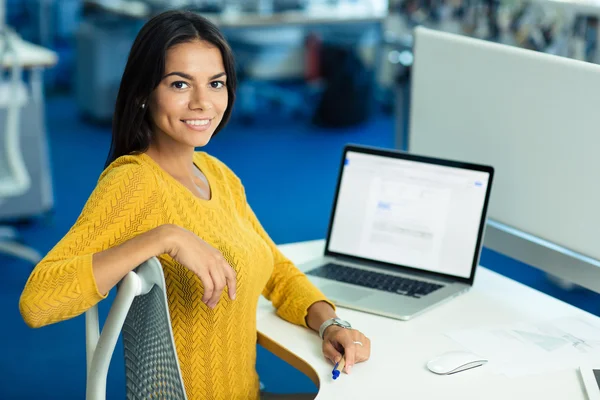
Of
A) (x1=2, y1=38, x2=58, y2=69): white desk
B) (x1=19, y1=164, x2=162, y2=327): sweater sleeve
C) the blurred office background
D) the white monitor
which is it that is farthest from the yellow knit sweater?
(x1=2, y1=38, x2=58, y2=69): white desk

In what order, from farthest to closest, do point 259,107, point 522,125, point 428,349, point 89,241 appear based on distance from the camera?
point 259,107 → point 522,125 → point 428,349 → point 89,241

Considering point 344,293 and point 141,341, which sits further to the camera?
point 344,293

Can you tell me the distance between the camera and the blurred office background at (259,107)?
8.71 ft

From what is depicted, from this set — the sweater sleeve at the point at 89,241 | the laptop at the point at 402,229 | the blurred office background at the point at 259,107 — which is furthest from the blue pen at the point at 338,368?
the blurred office background at the point at 259,107

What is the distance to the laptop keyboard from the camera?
1.61 metres

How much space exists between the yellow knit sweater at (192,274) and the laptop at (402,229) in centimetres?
18

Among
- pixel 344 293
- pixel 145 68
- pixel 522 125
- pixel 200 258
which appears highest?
pixel 145 68

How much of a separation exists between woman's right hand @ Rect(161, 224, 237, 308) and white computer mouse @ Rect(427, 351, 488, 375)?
Result: 0.37m

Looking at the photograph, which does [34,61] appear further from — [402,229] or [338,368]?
[338,368]

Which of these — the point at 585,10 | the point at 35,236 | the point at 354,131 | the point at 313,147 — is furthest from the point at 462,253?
the point at 354,131

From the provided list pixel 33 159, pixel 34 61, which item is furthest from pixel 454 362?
pixel 33 159

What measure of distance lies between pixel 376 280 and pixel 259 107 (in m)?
4.98

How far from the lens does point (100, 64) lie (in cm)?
543

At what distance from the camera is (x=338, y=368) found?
1284 mm
